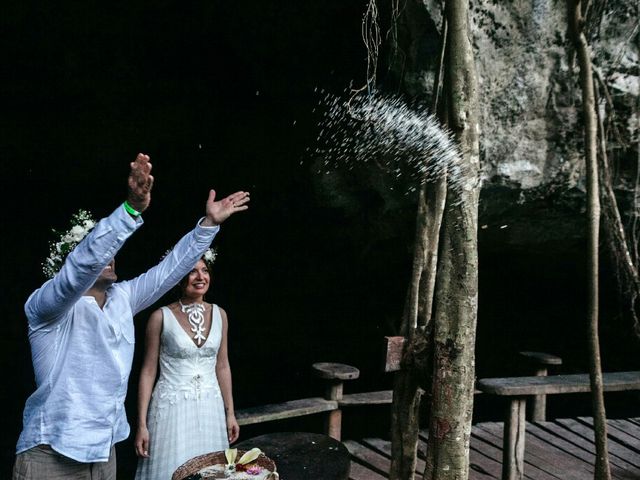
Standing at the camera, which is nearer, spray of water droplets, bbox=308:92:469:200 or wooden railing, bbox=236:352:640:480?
spray of water droplets, bbox=308:92:469:200

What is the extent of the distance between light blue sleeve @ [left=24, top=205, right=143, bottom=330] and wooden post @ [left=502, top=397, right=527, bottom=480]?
3173 millimetres

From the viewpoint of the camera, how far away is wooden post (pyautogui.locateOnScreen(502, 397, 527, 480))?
12.7 feet

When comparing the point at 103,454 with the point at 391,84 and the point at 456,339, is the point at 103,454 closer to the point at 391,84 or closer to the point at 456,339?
the point at 456,339

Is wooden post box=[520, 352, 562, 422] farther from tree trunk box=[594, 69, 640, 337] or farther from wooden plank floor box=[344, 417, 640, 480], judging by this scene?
tree trunk box=[594, 69, 640, 337]

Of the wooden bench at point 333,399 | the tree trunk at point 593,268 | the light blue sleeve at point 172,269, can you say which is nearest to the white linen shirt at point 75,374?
the light blue sleeve at point 172,269

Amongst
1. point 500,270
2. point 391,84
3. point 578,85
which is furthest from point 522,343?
point 391,84

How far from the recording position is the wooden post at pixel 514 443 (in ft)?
12.7

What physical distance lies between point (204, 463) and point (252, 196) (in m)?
3.15

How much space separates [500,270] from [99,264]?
4.82 m

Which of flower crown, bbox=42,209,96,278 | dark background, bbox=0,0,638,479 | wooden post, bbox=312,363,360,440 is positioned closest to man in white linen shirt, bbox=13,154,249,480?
flower crown, bbox=42,209,96,278

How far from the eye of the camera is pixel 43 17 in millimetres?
4113

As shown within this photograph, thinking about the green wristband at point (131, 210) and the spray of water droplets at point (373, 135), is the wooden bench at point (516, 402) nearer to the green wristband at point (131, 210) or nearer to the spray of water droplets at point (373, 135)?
the spray of water droplets at point (373, 135)

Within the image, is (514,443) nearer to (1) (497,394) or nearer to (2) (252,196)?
(1) (497,394)

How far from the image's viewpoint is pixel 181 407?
3.08 m
